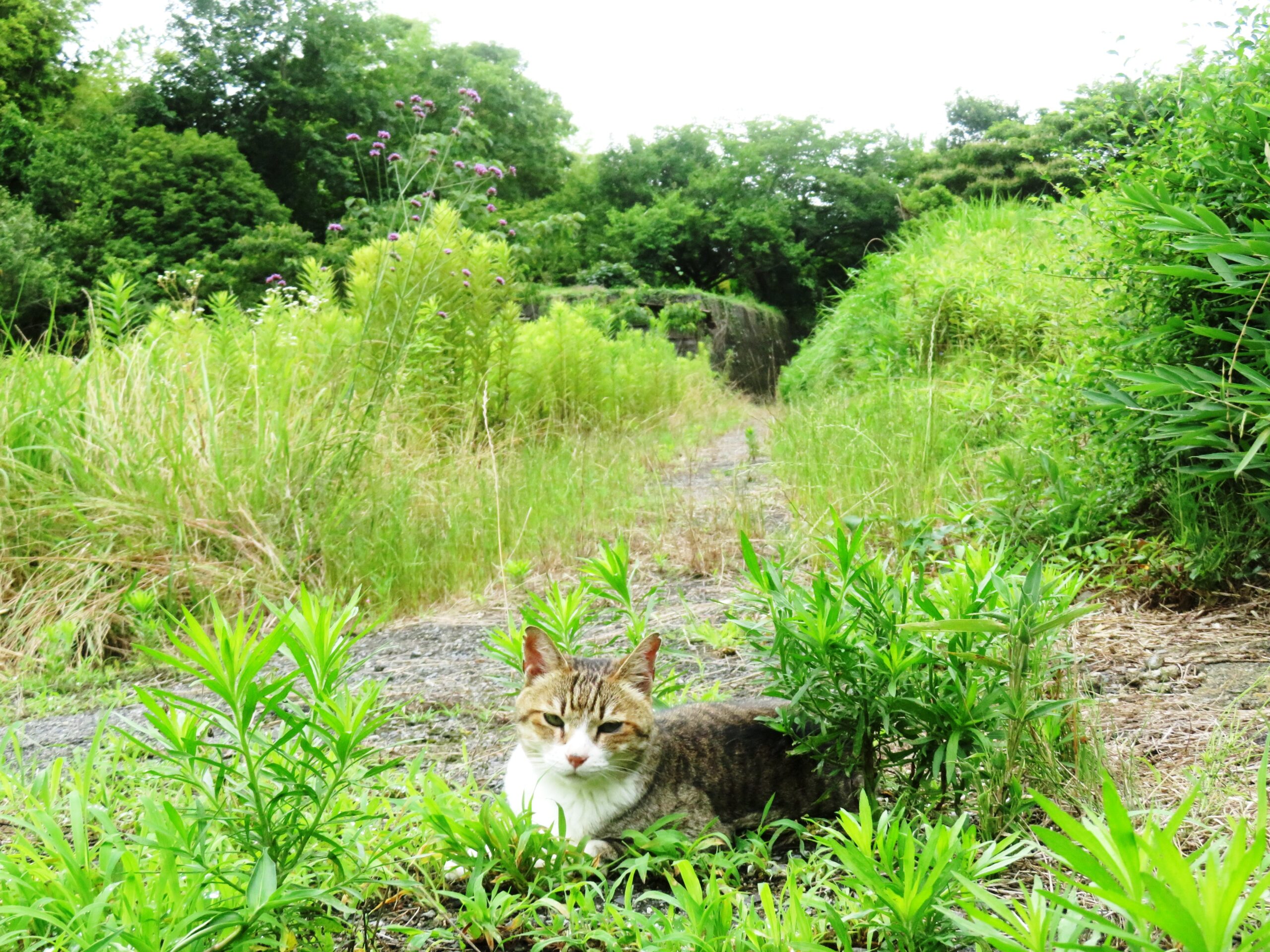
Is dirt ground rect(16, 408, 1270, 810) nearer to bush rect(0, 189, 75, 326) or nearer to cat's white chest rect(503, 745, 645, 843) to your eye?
cat's white chest rect(503, 745, 645, 843)

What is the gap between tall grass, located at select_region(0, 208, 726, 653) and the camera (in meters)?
4.24

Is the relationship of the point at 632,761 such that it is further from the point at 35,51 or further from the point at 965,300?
the point at 35,51

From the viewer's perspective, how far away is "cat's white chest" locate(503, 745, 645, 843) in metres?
2.04

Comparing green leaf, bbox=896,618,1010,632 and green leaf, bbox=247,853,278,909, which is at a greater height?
green leaf, bbox=896,618,1010,632

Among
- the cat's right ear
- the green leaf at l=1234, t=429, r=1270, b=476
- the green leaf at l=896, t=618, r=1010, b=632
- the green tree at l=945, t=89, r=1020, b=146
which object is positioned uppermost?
the green tree at l=945, t=89, r=1020, b=146

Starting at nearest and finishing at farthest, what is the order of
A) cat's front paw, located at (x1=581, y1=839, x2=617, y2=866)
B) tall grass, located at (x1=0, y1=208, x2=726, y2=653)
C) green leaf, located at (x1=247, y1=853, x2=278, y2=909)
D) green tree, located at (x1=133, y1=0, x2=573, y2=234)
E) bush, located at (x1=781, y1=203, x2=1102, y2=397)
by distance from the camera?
green leaf, located at (x1=247, y1=853, x2=278, y2=909)
cat's front paw, located at (x1=581, y1=839, x2=617, y2=866)
tall grass, located at (x1=0, y1=208, x2=726, y2=653)
bush, located at (x1=781, y1=203, x2=1102, y2=397)
green tree, located at (x1=133, y1=0, x2=573, y2=234)

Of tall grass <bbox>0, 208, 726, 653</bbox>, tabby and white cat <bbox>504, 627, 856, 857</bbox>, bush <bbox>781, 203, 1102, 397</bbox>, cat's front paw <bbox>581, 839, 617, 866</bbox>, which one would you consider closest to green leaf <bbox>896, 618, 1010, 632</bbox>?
tabby and white cat <bbox>504, 627, 856, 857</bbox>

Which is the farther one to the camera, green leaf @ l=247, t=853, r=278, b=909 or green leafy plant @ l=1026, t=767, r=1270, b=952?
green leaf @ l=247, t=853, r=278, b=909

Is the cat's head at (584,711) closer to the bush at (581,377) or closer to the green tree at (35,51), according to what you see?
the bush at (581,377)

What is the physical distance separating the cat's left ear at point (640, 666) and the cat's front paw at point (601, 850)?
0.36 metres

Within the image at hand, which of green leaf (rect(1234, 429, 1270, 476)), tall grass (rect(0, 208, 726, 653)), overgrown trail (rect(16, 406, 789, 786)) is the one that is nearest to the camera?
green leaf (rect(1234, 429, 1270, 476))

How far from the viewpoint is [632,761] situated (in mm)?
2072

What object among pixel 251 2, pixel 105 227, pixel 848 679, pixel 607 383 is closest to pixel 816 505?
pixel 848 679

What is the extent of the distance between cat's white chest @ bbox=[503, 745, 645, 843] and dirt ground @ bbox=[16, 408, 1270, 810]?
230 millimetres
